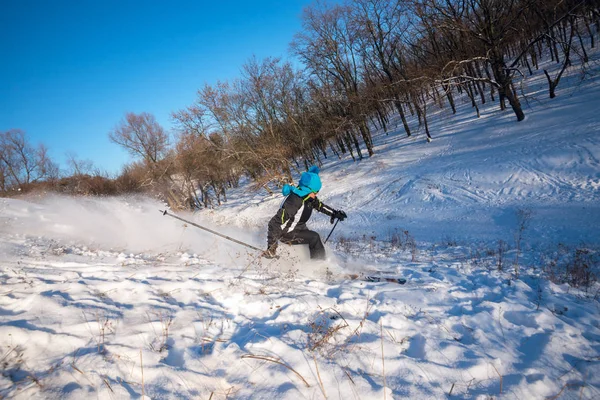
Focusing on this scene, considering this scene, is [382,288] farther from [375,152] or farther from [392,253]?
[375,152]

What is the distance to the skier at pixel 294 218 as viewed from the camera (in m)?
5.42

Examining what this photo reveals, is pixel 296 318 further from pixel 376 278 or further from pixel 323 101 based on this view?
pixel 323 101

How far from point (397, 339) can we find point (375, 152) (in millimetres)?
25318

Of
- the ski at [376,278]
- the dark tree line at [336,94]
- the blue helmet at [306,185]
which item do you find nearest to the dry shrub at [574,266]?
the ski at [376,278]

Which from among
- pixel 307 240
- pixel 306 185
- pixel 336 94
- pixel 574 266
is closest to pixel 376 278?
pixel 307 240

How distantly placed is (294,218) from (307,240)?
2.14 feet

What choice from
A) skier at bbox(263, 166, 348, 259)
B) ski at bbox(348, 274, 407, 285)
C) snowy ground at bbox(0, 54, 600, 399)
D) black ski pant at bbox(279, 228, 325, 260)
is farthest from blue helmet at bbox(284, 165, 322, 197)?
ski at bbox(348, 274, 407, 285)

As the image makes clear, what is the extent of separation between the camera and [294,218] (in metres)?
5.59

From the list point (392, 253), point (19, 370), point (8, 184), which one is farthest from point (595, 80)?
point (8, 184)

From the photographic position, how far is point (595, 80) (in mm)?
16891

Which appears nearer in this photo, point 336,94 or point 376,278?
point 376,278

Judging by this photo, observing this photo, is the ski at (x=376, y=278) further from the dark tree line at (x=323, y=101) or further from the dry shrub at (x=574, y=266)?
the dark tree line at (x=323, y=101)

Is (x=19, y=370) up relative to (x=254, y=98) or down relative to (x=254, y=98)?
down

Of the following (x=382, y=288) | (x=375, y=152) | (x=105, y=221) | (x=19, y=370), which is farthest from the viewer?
(x=375, y=152)
